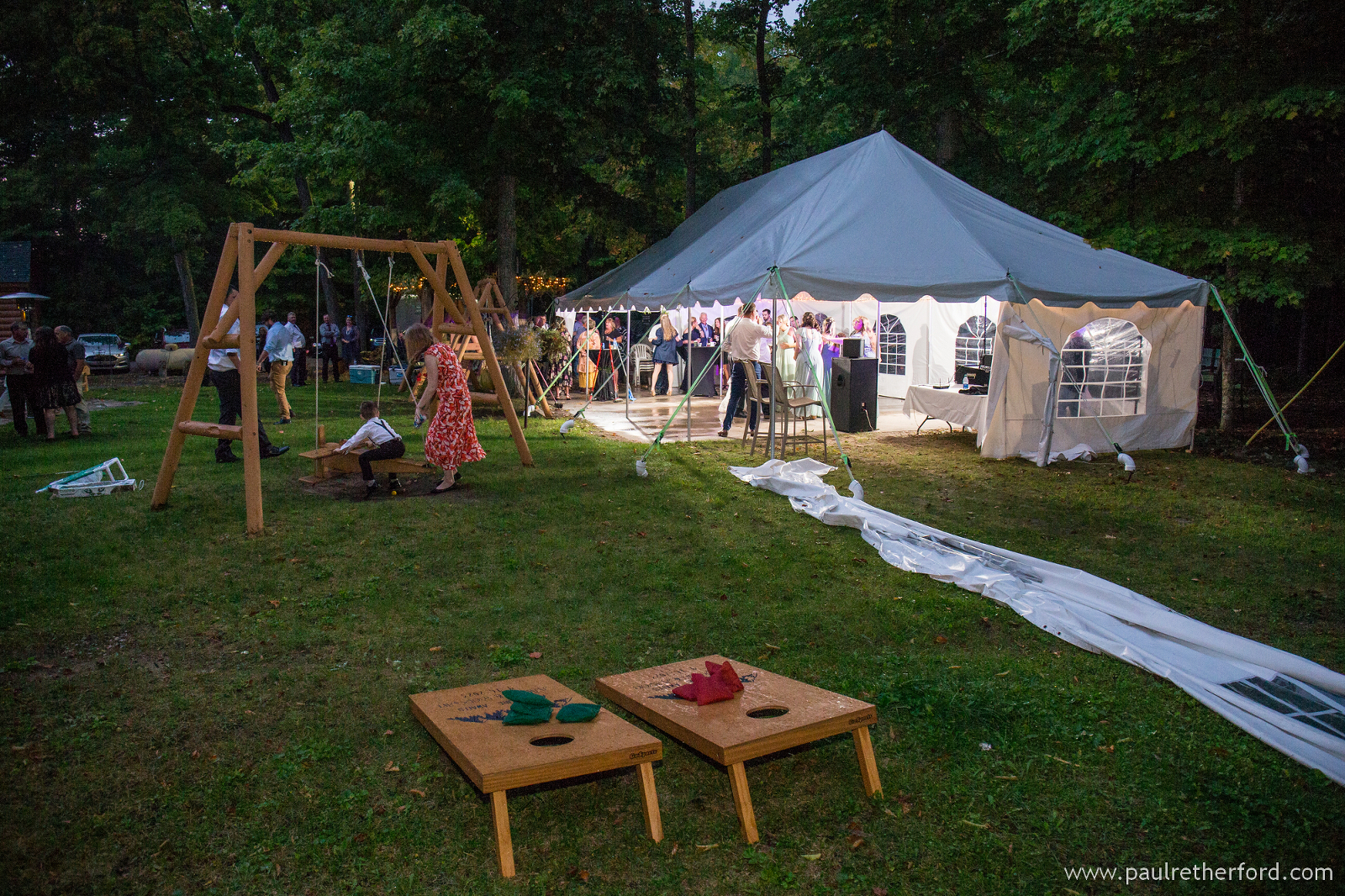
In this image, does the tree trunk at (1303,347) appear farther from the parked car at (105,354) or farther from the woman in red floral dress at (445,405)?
the parked car at (105,354)

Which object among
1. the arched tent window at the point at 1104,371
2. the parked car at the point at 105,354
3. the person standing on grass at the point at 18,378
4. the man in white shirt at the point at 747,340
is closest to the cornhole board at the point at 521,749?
the man in white shirt at the point at 747,340

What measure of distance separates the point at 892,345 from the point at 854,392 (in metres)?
5.94

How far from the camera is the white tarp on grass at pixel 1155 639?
4.06m

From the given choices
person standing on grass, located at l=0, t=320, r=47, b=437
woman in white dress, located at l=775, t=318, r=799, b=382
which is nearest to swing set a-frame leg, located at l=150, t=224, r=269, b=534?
person standing on grass, located at l=0, t=320, r=47, b=437

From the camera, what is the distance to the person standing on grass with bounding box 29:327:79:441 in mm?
12820

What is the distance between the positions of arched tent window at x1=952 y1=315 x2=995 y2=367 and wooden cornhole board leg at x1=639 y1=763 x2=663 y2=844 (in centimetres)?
1560

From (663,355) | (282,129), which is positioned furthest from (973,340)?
(282,129)

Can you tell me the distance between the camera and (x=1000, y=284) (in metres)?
10.6

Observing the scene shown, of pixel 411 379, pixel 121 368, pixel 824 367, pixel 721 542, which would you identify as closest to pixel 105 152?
pixel 121 368

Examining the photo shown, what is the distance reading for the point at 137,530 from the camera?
757 cm

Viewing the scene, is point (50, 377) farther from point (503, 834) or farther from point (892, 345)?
point (892, 345)

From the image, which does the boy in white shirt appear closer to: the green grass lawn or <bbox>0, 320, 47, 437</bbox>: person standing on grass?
the green grass lawn

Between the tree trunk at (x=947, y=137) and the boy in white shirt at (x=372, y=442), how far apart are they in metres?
15.4

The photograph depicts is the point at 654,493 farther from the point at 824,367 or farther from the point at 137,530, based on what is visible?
the point at 824,367
